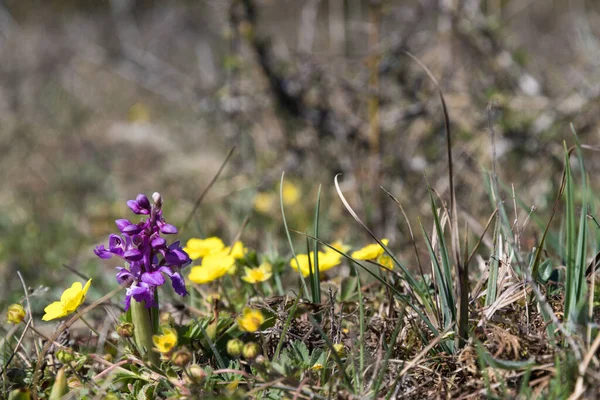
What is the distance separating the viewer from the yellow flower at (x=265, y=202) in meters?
4.05

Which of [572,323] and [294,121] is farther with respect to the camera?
[294,121]

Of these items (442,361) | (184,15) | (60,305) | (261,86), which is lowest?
(442,361)

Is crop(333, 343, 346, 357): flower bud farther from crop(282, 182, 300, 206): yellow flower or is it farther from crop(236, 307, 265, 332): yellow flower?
crop(282, 182, 300, 206): yellow flower

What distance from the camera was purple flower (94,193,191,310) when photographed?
1376 mm

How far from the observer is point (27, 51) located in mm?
9117

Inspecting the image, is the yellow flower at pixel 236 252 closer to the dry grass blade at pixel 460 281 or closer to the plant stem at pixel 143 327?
the plant stem at pixel 143 327

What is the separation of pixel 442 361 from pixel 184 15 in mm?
11062

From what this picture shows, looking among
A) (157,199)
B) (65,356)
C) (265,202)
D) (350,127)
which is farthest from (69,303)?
(265,202)

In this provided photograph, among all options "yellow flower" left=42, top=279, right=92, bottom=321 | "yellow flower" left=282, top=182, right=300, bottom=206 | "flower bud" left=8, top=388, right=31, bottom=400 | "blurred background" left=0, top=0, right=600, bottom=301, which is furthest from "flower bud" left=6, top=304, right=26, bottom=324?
"yellow flower" left=282, top=182, right=300, bottom=206

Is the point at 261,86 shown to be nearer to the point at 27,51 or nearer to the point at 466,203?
the point at 466,203

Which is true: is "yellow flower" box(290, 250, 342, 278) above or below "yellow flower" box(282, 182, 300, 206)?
above

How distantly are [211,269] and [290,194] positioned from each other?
2.82 metres

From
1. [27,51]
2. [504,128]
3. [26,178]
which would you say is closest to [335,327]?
[504,128]

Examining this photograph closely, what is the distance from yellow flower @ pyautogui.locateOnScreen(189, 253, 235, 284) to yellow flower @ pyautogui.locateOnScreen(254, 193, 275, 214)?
2254mm
